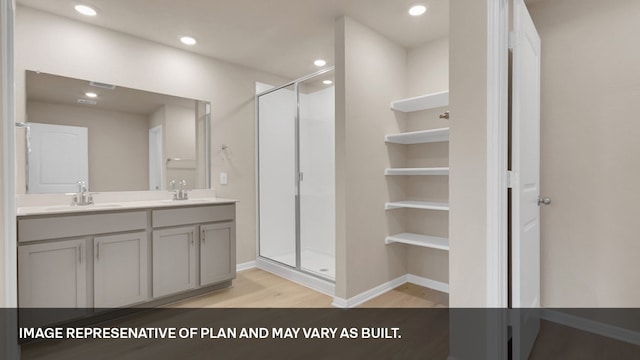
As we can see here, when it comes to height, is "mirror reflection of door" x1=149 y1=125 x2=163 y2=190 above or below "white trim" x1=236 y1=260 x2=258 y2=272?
above

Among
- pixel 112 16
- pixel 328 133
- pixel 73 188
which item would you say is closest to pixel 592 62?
pixel 328 133

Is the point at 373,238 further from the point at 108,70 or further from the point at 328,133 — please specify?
the point at 108,70

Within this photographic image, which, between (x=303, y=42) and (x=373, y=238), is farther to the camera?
(x=303, y=42)

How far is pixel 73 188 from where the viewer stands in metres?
2.59

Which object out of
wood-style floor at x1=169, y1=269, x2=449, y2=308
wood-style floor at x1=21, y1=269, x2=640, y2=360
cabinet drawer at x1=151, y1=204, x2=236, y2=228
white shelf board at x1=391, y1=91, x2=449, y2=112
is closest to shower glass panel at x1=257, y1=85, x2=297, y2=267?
wood-style floor at x1=169, y1=269, x2=449, y2=308

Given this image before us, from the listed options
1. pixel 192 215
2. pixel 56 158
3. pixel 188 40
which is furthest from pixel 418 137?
pixel 56 158

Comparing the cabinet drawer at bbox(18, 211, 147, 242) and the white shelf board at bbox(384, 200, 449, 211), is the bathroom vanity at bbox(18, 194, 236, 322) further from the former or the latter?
the white shelf board at bbox(384, 200, 449, 211)

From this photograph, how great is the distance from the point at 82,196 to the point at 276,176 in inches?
76.6

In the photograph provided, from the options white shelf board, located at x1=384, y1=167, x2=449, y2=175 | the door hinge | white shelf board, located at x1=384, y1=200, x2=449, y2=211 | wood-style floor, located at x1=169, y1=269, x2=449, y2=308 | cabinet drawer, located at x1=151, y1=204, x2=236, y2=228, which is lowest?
wood-style floor, located at x1=169, y1=269, x2=449, y2=308

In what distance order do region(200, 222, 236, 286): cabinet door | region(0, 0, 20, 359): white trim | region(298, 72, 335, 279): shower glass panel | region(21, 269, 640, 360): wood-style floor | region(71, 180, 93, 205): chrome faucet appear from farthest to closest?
1. region(298, 72, 335, 279): shower glass panel
2. region(200, 222, 236, 286): cabinet door
3. region(71, 180, 93, 205): chrome faucet
4. region(21, 269, 640, 360): wood-style floor
5. region(0, 0, 20, 359): white trim

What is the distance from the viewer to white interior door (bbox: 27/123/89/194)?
2416mm

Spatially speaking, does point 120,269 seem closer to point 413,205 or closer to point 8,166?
point 8,166

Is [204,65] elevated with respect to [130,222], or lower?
elevated

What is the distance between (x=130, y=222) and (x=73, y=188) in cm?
64
